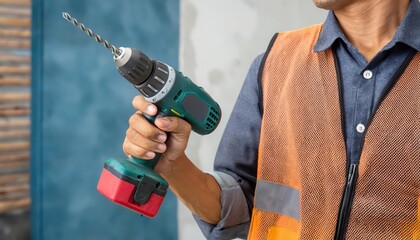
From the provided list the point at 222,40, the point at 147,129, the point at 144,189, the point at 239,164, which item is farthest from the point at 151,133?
the point at 222,40

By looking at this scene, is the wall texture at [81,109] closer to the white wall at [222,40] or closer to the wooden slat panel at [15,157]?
the wooden slat panel at [15,157]

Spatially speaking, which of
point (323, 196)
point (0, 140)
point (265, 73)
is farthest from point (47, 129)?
point (323, 196)

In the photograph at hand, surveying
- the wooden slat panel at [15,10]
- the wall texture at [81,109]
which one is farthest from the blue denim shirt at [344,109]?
the wooden slat panel at [15,10]

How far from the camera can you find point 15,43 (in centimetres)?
177

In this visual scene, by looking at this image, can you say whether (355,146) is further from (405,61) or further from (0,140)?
(0,140)

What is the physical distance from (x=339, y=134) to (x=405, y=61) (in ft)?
0.60

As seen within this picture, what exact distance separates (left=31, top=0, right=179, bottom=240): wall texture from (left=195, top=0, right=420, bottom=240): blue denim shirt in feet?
3.22

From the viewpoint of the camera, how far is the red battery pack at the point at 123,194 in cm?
92

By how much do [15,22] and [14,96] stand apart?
0.28m

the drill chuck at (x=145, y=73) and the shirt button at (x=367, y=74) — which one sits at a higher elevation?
the drill chuck at (x=145, y=73)

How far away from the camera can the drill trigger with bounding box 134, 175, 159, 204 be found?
94 cm

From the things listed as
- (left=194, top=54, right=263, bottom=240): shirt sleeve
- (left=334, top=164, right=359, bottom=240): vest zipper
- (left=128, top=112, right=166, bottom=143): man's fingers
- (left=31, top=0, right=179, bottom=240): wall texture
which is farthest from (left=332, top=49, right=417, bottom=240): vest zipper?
(left=31, top=0, right=179, bottom=240): wall texture

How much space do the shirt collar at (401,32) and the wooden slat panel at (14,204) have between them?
1353mm

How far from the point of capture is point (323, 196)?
3.02 feet
